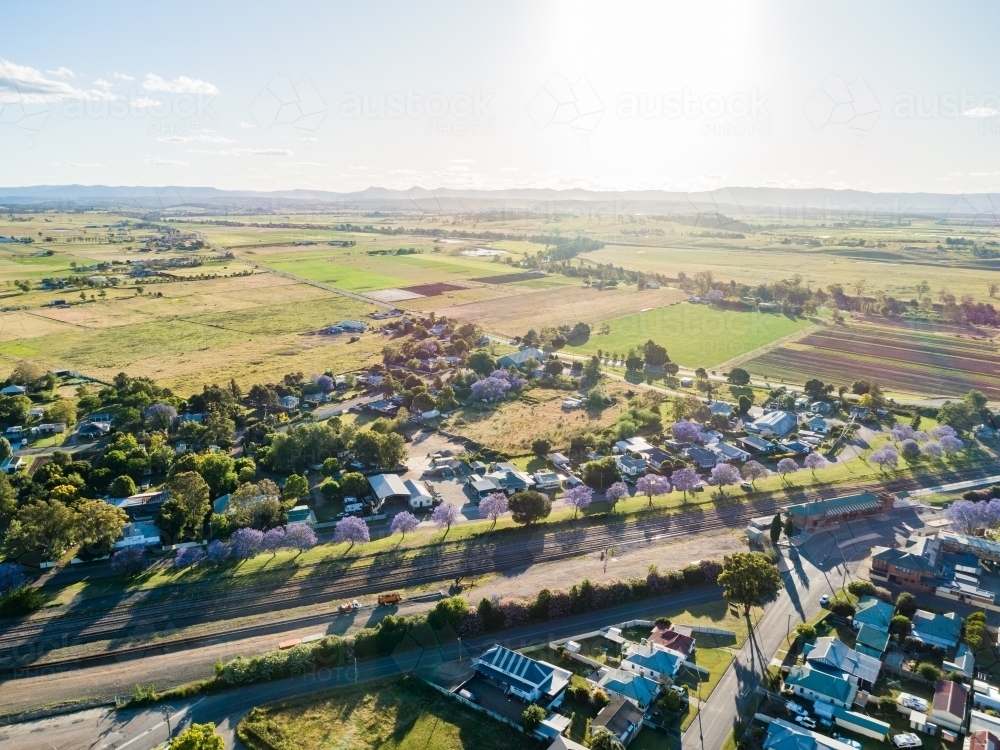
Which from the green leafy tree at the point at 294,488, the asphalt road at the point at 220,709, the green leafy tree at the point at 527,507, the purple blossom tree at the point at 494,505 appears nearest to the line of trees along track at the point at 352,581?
the green leafy tree at the point at 527,507

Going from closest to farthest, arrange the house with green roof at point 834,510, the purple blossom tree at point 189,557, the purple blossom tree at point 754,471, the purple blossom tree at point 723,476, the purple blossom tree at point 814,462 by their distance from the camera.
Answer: the purple blossom tree at point 189,557 → the house with green roof at point 834,510 → the purple blossom tree at point 723,476 → the purple blossom tree at point 754,471 → the purple blossom tree at point 814,462

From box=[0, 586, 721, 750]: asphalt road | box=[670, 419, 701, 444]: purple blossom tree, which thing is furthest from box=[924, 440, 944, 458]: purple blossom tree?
box=[0, 586, 721, 750]: asphalt road

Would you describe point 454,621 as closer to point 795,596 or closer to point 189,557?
point 189,557

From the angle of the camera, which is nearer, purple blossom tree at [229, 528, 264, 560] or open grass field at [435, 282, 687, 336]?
purple blossom tree at [229, 528, 264, 560]

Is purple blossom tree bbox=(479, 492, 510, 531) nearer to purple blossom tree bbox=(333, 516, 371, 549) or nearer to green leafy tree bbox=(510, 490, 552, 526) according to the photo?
→ green leafy tree bbox=(510, 490, 552, 526)

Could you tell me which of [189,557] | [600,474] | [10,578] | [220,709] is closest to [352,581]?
[189,557]

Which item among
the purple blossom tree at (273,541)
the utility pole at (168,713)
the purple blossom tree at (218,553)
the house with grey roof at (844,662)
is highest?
the purple blossom tree at (273,541)

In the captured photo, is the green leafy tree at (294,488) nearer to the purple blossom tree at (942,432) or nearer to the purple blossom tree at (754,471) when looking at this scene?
→ the purple blossom tree at (754,471)
